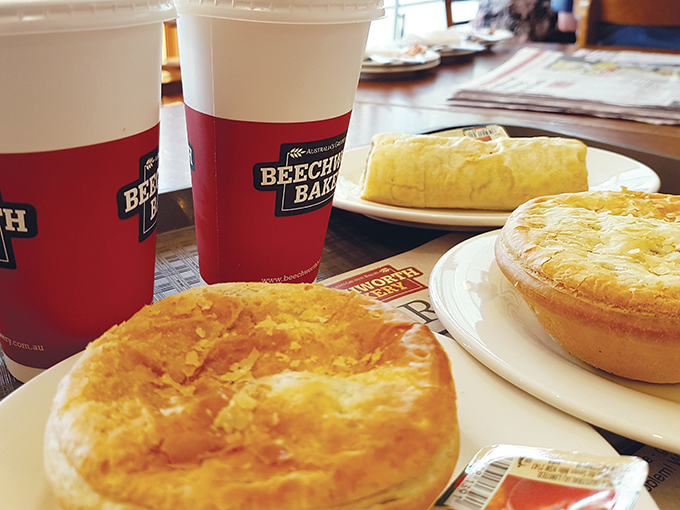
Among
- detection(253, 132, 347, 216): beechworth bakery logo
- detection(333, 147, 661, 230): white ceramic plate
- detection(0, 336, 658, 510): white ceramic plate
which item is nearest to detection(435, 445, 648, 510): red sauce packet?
detection(0, 336, 658, 510): white ceramic plate

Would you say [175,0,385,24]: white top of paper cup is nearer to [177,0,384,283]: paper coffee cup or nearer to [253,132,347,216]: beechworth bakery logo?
[177,0,384,283]: paper coffee cup

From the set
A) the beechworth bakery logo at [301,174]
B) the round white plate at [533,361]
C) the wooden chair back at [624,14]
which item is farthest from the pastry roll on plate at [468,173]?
the wooden chair back at [624,14]

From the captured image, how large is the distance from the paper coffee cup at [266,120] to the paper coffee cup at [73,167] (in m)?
0.06

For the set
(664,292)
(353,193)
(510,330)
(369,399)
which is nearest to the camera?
(369,399)

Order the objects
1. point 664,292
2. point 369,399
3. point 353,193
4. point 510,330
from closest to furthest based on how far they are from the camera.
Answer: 1. point 369,399
2. point 664,292
3. point 510,330
4. point 353,193

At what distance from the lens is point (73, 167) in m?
0.41

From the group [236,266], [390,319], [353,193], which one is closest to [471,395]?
[390,319]

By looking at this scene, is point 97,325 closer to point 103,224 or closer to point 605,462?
point 103,224

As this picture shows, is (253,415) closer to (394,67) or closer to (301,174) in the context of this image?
(301,174)

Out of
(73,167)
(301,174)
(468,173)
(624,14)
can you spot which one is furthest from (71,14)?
(624,14)

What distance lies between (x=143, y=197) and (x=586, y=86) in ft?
5.86

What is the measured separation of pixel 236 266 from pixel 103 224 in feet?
0.58

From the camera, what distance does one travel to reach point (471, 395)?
496 millimetres

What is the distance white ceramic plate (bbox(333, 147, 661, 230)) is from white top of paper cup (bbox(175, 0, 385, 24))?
402 millimetres
